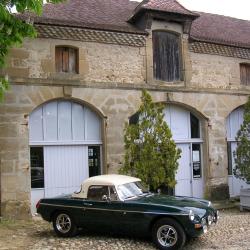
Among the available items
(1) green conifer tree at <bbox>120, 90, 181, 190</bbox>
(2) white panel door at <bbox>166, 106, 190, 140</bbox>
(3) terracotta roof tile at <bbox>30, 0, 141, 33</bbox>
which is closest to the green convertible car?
(1) green conifer tree at <bbox>120, 90, 181, 190</bbox>

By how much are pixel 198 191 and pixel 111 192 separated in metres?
7.96

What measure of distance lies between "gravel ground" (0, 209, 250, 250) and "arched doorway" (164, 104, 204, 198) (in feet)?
15.5

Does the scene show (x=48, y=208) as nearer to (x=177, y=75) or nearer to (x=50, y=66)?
(x=50, y=66)

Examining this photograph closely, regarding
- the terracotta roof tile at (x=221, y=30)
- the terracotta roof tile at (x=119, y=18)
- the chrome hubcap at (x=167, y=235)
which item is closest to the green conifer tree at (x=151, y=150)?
the chrome hubcap at (x=167, y=235)

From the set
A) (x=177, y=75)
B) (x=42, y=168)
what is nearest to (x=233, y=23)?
(x=177, y=75)

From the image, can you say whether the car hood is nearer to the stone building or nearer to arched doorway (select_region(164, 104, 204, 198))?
the stone building

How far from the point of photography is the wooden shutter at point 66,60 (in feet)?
51.7

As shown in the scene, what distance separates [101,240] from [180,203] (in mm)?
2143

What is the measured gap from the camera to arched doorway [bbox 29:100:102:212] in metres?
15.2

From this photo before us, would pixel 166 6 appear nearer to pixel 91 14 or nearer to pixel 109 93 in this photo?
pixel 91 14

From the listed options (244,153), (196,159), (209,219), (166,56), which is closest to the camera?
(209,219)

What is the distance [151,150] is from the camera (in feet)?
45.3

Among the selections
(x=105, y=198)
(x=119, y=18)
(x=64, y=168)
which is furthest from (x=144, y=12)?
(x=105, y=198)

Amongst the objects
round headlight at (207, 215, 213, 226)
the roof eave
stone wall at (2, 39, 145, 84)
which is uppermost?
the roof eave
